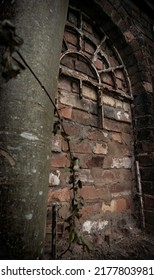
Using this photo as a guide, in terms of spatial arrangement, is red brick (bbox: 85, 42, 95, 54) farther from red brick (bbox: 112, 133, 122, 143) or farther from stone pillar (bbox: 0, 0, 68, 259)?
stone pillar (bbox: 0, 0, 68, 259)

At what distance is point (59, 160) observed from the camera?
4.87ft

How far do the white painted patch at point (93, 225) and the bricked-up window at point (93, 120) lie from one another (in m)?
0.05

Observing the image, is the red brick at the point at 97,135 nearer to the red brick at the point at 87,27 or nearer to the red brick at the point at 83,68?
the red brick at the point at 83,68

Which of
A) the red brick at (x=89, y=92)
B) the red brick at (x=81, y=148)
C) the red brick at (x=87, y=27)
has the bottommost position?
the red brick at (x=81, y=148)

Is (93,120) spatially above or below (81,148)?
above

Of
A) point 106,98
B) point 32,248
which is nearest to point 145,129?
point 106,98

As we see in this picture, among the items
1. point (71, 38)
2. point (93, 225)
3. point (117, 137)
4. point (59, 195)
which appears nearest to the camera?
point (59, 195)

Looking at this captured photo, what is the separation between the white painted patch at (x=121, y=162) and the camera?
1.85 meters

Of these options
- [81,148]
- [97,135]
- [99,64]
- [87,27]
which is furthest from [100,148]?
[87,27]

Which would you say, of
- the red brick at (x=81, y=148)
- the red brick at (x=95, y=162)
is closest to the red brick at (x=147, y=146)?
the red brick at (x=95, y=162)

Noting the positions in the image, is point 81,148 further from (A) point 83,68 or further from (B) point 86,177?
(A) point 83,68

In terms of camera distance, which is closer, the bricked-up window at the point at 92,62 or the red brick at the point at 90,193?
the red brick at the point at 90,193

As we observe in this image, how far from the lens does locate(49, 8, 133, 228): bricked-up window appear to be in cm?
157

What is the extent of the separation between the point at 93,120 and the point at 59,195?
75cm
